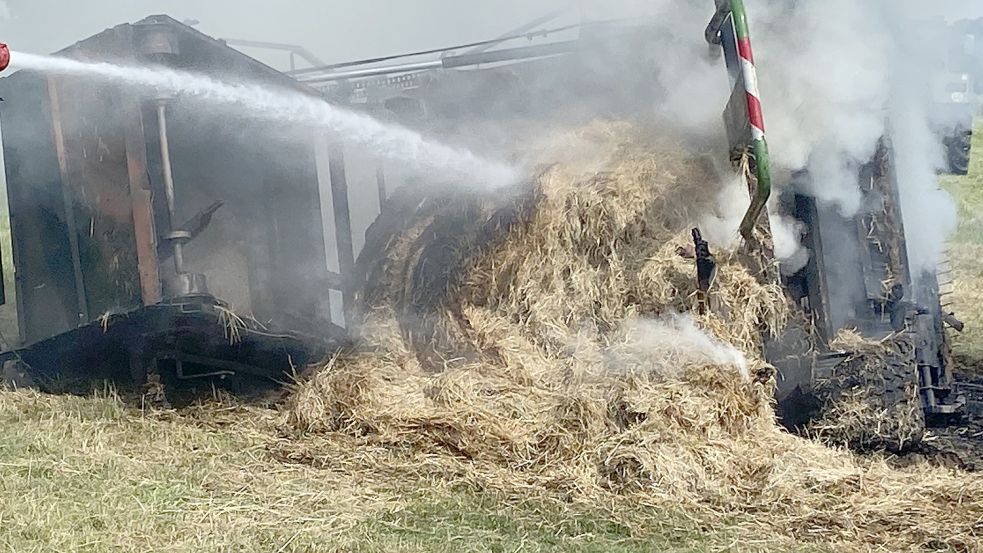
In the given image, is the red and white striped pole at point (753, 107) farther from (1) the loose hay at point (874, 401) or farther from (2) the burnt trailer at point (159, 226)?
(2) the burnt trailer at point (159, 226)

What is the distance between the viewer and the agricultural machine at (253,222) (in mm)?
5645

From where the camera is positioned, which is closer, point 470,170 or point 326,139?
point 470,170

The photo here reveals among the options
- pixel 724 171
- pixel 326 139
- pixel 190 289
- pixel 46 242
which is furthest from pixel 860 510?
pixel 46 242

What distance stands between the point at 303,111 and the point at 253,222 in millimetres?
865

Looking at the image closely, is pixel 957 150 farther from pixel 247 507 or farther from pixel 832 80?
pixel 247 507

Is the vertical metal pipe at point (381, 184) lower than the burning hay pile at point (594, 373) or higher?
higher

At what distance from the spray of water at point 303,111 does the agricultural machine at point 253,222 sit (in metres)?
0.08

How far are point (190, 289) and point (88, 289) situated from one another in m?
0.91

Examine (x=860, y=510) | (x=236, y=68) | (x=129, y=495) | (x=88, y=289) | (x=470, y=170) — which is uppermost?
(x=236, y=68)

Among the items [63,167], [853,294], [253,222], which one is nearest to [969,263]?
[853,294]

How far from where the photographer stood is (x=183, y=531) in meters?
4.12

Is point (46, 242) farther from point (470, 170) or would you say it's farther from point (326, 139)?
point (470, 170)

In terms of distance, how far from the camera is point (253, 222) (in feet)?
23.2

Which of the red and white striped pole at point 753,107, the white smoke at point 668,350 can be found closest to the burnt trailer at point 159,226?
the white smoke at point 668,350
